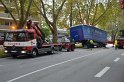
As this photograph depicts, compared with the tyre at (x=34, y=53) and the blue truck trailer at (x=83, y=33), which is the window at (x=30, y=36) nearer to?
the tyre at (x=34, y=53)

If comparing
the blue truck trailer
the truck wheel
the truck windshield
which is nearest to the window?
the truck windshield

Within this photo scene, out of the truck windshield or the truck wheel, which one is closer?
the truck windshield

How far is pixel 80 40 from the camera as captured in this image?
48.5 metres

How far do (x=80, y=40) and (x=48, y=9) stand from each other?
6.60m

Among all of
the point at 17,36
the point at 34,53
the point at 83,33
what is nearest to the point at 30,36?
the point at 17,36

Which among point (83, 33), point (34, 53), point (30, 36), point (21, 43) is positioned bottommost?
point (34, 53)

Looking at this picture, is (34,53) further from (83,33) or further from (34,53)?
(83,33)

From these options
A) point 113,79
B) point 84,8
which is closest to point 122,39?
point 84,8

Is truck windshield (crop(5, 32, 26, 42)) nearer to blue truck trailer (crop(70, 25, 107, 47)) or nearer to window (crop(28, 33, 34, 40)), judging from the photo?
window (crop(28, 33, 34, 40))

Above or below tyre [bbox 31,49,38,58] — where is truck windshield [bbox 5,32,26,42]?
above

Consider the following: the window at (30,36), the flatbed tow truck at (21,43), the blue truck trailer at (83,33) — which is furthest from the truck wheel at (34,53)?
the blue truck trailer at (83,33)

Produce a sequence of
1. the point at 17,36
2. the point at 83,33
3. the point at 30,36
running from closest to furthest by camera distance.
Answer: the point at 17,36 → the point at 30,36 → the point at 83,33

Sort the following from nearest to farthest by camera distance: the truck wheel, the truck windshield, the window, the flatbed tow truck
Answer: the flatbed tow truck < the truck windshield < the window < the truck wheel

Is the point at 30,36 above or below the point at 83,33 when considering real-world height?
below
